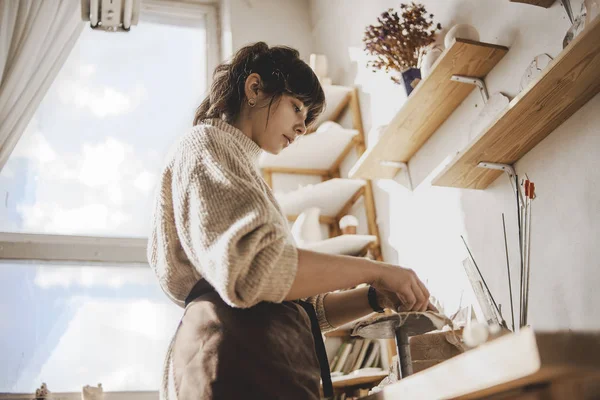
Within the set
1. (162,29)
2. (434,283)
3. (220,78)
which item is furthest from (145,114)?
(220,78)

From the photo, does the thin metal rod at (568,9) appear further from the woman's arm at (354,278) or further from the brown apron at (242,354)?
the brown apron at (242,354)

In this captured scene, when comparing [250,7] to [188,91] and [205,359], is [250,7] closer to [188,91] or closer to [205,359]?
[188,91]

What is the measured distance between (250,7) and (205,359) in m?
3.19

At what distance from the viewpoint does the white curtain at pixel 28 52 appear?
3041 millimetres

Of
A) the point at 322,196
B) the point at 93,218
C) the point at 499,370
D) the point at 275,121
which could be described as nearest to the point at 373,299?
the point at 275,121

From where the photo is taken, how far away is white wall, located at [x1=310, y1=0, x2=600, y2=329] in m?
1.65

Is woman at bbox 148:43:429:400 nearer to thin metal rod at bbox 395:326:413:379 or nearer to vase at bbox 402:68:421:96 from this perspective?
thin metal rod at bbox 395:326:413:379

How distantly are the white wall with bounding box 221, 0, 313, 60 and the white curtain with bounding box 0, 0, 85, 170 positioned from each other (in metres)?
0.85

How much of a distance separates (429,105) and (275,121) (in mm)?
1090

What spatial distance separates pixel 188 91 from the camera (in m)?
3.67

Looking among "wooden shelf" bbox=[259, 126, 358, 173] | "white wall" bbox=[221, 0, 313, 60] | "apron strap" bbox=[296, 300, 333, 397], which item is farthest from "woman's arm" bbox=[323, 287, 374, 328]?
"white wall" bbox=[221, 0, 313, 60]

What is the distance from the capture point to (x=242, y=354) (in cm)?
96

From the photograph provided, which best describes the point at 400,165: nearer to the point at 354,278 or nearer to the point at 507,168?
the point at 507,168

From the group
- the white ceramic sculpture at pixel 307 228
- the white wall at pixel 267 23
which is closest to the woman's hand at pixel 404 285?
the white ceramic sculpture at pixel 307 228
